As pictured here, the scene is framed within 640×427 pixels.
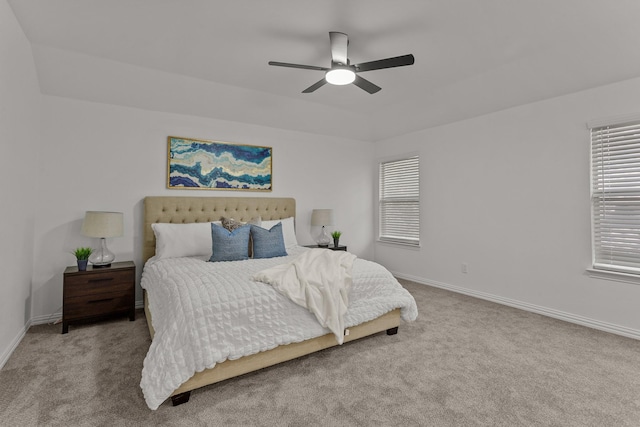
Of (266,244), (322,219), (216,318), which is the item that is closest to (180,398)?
(216,318)

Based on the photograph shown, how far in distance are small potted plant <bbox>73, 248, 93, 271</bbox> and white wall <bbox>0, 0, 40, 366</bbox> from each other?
1.32 feet

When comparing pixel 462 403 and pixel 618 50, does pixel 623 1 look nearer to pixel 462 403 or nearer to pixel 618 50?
pixel 618 50

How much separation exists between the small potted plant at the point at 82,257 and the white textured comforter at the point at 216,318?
93 cm

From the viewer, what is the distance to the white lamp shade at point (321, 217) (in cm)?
482

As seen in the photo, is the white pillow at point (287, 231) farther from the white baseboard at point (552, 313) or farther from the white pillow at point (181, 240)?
the white baseboard at point (552, 313)

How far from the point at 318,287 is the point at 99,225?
2.42m

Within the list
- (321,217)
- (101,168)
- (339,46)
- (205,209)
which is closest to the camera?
(339,46)

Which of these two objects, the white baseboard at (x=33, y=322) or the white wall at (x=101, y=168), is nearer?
the white baseboard at (x=33, y=322)

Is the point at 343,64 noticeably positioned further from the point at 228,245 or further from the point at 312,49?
the point at 228,245

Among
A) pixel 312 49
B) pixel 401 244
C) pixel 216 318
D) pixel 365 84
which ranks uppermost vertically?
pixel 312 49

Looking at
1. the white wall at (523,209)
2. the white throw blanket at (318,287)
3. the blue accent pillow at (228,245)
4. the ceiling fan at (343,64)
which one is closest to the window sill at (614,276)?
the white wall at (523,209)

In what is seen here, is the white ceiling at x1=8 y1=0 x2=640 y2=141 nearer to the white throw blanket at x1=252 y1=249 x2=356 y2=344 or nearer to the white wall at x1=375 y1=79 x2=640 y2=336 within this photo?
the white wall at x1=375 y1=79 x2=640 y2=336

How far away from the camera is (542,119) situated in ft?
11.6

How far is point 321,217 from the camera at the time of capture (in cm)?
482
